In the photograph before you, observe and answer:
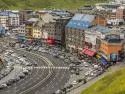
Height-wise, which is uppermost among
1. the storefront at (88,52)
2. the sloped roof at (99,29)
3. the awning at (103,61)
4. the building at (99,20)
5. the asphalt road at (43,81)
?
the building at (99,20)

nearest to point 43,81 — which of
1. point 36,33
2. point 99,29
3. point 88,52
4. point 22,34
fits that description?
point 88,52

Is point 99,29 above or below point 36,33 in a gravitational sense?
above

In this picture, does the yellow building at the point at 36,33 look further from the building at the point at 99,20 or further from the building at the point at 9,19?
the building at the point at 9,19

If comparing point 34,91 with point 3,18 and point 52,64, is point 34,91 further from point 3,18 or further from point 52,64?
point 3,18

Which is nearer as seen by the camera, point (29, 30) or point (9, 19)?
point (29, 30)

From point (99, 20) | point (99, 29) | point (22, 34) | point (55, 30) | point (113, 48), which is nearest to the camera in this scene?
point (113, 48)

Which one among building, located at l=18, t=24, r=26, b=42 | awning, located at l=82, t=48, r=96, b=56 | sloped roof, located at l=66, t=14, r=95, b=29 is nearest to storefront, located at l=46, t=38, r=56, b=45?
sloped roof, located at l=66, t=14, r=95, b=29

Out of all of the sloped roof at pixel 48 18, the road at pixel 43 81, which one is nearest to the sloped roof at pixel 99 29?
the road at pixel 43 81

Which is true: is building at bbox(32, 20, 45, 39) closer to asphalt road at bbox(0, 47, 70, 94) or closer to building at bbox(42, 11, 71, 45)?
building at bbox(42, 11, 71, 45)

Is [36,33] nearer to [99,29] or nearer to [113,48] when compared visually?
[99,29]
